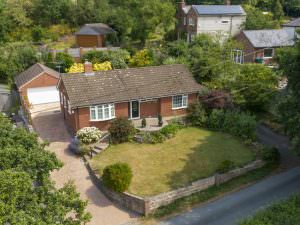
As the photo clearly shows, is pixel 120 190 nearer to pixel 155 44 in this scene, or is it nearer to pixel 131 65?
pixel 131 65

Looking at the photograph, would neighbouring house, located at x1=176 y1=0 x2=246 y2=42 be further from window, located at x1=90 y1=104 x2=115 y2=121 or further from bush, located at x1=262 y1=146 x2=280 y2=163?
bush, located at x1=262 y1=146 x2=280 y2=163

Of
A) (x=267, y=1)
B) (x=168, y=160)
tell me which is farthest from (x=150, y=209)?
(x=267, y=1)

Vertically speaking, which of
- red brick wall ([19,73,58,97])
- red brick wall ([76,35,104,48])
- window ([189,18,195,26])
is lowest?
red brick wall ([19,73,58,97])

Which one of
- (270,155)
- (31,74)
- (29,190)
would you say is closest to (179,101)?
(270,155)

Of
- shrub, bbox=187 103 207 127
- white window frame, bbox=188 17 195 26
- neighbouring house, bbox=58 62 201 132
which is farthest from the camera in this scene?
white window frame, bbox=188 17 195 26

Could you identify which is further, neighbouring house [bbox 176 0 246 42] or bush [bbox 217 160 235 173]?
neighbouring house [bbox 176 0 246 42]

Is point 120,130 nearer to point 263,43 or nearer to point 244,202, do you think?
point 244,202

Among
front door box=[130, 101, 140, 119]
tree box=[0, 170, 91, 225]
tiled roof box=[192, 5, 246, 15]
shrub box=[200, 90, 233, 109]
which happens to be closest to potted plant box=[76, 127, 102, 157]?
front door box=[130, 101, 140, 119]
